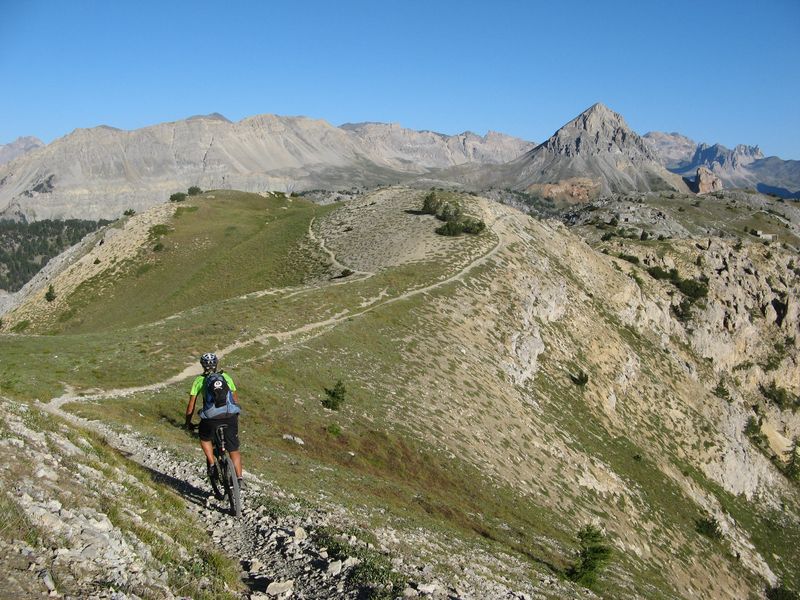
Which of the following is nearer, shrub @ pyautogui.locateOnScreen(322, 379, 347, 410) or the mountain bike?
the mountain bike

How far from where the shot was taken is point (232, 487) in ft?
52.1

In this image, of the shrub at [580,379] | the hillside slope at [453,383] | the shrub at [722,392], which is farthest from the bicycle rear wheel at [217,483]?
the shrub at [722,392]

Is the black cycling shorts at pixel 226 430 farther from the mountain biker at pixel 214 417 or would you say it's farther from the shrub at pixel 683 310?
the shrub at pixel 683 310

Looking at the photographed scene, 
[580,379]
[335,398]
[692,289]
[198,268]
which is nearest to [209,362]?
[335,398]

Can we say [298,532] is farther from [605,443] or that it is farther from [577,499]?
[605,443]

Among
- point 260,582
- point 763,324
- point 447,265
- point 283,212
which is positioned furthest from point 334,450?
point 763,324

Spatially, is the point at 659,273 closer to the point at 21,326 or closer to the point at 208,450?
the point at 21,326

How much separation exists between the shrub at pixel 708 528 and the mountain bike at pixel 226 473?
192ft

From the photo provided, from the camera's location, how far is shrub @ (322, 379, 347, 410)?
3531cm

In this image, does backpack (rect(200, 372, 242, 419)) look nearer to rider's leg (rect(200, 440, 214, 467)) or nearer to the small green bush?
rider's leg (rect(200, 440, 214, 467))

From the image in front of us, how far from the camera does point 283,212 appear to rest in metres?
123

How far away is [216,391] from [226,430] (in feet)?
4.08

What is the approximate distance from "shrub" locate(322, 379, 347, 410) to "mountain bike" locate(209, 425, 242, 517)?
18.8m

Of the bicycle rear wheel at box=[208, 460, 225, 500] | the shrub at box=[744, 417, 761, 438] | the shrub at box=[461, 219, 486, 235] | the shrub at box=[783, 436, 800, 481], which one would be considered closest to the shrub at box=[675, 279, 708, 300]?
the shrub at box=[744, 417, 761, 438]
